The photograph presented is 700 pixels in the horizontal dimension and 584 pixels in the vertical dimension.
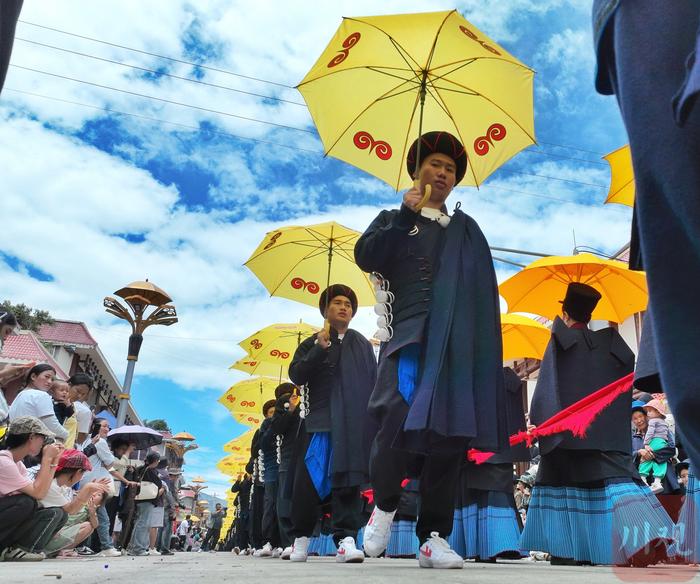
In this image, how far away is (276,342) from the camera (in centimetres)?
1263

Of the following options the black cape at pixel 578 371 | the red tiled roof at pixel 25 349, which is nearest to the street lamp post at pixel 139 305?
the black cape at pixel 578 371

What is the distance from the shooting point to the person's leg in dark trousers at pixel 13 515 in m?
5.39

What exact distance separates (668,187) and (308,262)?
7.87m

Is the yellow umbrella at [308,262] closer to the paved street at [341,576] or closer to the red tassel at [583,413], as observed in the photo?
the red tassel at [583,413]

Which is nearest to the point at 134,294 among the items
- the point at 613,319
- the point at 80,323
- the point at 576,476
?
the point at 613,319

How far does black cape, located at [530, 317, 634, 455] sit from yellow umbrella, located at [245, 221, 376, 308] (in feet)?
10.8

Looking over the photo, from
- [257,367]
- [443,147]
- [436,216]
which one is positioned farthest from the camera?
[257,367]

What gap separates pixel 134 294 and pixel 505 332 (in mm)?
6741

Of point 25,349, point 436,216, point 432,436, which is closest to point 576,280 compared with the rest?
point 436,216

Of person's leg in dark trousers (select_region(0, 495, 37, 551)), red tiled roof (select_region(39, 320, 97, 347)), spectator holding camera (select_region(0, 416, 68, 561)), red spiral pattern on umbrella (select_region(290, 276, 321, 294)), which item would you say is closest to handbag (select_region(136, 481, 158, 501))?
red spiral pattern on umbrella (select_region(290, 276, 321, 294))

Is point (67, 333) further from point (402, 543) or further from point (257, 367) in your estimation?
point (402, 543)

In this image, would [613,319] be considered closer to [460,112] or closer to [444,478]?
[460,112]

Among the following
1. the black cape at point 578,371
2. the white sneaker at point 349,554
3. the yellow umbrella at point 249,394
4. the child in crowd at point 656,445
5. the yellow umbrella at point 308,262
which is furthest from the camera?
the yellow umbrella at point 249,394

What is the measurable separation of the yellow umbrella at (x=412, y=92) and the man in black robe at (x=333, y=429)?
147cm
